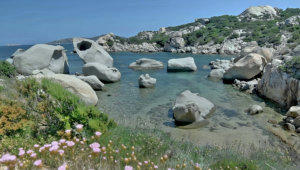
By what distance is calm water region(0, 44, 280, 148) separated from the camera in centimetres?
947

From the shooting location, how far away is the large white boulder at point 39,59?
62.7 feet

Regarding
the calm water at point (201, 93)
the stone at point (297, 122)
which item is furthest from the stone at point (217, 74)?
the stone at point (297, 122)

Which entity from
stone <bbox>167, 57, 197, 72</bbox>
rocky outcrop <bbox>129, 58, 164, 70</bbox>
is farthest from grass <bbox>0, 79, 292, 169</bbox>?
rocky outcrop <bbox>129, 58, 164, 70</bbox>

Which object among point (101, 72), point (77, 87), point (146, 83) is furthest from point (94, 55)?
point (77, 87)

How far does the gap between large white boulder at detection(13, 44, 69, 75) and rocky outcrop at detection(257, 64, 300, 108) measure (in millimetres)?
18187

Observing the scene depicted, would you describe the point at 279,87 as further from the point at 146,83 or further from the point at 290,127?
the point at 146,83

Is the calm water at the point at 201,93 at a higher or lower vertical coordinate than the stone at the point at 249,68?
lower

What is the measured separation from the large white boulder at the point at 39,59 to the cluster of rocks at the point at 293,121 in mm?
19081

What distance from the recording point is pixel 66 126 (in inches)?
206

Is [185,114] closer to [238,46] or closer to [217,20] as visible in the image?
[238,46]

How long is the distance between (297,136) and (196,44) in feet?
191

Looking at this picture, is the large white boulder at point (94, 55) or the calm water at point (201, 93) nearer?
the calm water at point (201, 93)

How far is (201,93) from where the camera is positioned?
55.0ft

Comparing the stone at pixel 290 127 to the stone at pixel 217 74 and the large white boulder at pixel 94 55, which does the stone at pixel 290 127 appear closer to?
the stone at pixel 217 74
